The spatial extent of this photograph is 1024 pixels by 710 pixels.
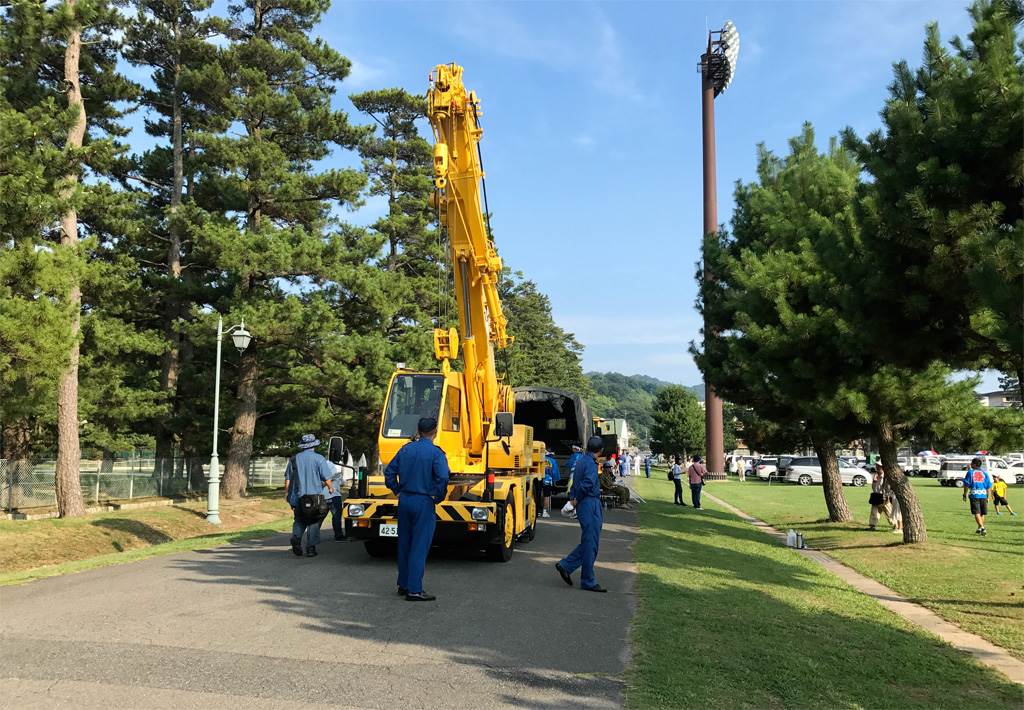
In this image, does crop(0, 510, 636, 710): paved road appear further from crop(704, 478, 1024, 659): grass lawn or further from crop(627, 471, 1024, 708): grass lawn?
crop(704, 478, 1024, 659): grass lawn

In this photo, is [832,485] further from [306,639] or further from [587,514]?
[306,639]

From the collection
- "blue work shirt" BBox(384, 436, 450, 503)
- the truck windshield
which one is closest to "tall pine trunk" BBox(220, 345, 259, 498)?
the truck windshield

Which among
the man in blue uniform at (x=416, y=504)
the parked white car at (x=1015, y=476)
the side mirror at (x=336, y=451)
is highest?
the side mirror at (x=336, y=451)

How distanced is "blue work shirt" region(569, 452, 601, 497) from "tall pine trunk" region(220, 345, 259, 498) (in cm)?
1907

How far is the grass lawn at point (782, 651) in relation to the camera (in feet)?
18.6

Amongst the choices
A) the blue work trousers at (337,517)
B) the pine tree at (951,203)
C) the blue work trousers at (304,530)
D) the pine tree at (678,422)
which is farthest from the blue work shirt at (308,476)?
the pine tree at (678,422)

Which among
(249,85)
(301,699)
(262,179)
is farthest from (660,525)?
(249,85)

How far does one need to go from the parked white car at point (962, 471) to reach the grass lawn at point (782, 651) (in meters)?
43.1

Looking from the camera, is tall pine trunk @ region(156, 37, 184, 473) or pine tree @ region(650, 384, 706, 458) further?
pine tree @ region(650, 384, 706, 458)

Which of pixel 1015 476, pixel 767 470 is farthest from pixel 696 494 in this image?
pixel 1015 476

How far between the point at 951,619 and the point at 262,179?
74.6 feet

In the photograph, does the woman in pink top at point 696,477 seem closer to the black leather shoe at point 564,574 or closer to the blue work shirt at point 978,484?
the blue work shirt at point 978,484

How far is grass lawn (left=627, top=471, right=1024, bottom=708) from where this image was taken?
566cm

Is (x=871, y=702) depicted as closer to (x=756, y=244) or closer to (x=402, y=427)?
(x=402, y=427)
